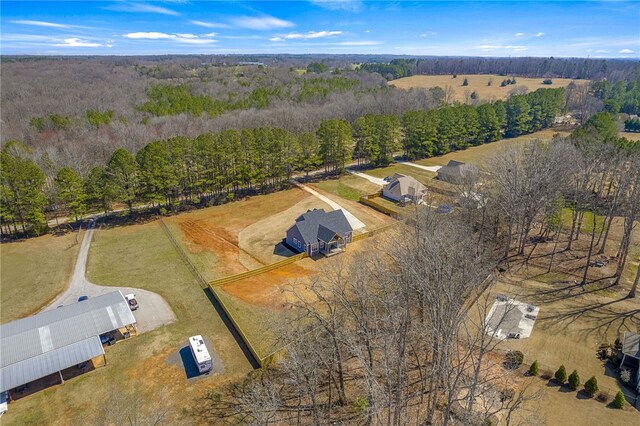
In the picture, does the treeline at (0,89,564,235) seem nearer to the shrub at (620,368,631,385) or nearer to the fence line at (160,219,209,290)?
the fence line at (160,219,209,290)

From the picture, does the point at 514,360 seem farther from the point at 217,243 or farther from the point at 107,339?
the point at 217,243

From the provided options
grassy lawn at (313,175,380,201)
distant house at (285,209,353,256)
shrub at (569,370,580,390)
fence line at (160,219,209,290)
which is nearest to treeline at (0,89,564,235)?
grassy lawn at (313,175,380,201)

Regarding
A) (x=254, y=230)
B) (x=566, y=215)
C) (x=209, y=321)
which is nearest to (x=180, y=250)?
(x=254, y=230)

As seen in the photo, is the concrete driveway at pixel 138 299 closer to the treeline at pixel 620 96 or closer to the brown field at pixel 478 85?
the treeline at pixel 620 96

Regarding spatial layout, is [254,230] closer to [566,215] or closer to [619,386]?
[619,386]

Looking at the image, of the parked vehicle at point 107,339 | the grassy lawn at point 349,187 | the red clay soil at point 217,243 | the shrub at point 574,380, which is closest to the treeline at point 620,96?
the grassy lawn at point 349,187

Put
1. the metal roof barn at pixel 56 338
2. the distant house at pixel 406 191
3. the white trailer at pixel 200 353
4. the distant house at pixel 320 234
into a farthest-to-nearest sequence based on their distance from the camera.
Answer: the distant house at pixel 406 191 < the distant house at pixel 320 234 < the white trailer at pixel 200 353 < the metal roof barn at pixel 56 338
